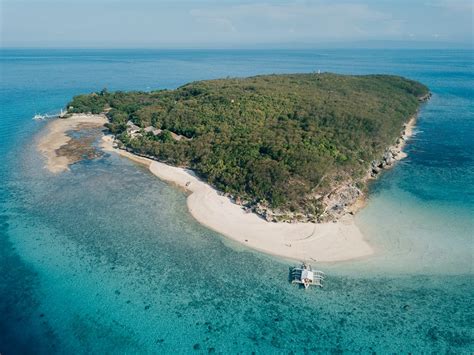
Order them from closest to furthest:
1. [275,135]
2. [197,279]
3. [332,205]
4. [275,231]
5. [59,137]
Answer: [197,279]
[275,231]
[332,205]
[275,135]
[59,137]

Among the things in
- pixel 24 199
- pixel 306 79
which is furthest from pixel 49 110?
pixel 306 79

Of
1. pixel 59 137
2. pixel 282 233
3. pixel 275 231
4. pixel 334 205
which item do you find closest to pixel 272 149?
pixel 334 205

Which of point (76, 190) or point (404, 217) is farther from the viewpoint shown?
point (76, 190)

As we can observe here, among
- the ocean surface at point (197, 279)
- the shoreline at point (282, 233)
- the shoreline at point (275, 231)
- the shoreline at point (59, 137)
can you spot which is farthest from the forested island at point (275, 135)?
the ocean surface at point (197, 279)

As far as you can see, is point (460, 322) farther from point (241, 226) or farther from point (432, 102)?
point (432, 102)

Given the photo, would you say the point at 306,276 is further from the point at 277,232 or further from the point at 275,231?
the point at 275,231
